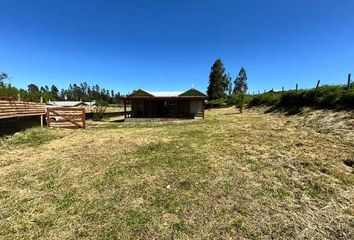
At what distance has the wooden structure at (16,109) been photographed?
1188 cm

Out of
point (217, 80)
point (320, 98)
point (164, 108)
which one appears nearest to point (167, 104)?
point (164, 108)

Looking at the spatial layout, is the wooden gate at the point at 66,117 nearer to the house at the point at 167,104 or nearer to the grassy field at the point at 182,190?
the grassy field at the point at 182,190

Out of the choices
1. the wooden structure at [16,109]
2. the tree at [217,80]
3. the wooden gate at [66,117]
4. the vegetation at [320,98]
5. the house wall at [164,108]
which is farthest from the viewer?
the tree at [217,80]

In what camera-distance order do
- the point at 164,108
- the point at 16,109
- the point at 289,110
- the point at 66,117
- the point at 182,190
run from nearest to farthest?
1. the point at 182,190
2. the point at 16,109
3. the point at 66,117
4. the point at 289,110
5. the point at 164,108

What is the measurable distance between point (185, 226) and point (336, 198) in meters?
3.49

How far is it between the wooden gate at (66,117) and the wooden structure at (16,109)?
68 cm

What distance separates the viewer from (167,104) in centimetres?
2689

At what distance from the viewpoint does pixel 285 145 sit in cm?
939

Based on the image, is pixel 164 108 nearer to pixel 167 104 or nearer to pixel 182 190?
pixel 167 104

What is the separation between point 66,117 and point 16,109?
337 centimetres

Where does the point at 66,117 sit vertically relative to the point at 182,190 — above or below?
above

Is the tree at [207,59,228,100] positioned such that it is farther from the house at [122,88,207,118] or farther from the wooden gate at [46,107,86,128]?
the wooden gate at [46,107,86,128]

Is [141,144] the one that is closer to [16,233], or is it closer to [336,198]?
[16,233]

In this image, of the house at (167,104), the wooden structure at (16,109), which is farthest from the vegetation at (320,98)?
the wooden structure at (16,109)
